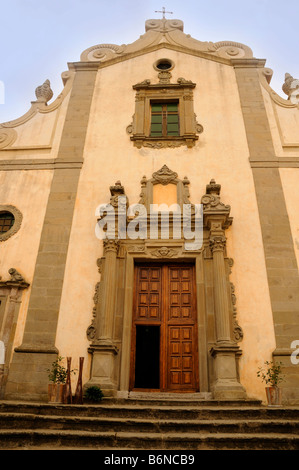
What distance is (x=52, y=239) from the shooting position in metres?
9.67

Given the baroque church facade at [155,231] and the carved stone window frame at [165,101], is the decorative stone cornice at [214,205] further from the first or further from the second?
the carved stone window frame at [165,101]

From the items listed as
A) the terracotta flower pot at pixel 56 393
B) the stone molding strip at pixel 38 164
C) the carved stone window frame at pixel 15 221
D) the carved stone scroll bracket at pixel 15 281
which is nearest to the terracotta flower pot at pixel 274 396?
the terracotta flower pot at pixel 56 393

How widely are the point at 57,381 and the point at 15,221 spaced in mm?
4537

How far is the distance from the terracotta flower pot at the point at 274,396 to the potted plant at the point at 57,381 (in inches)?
152

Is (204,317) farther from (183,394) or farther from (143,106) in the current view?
(143,106)

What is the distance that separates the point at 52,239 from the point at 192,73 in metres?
7.33

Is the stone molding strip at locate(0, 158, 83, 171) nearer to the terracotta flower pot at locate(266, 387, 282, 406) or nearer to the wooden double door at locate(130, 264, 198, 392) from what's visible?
the wooden double door at locate(130, 264, 198, 392)

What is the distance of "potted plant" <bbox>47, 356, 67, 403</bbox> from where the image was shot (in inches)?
273

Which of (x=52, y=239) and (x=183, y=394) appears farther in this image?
(x=52, y=239)

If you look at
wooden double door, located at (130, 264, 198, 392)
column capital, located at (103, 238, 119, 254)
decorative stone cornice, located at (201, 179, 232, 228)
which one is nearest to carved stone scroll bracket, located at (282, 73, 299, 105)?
decorative stone cornice, located at (201, 179, 232, 228)

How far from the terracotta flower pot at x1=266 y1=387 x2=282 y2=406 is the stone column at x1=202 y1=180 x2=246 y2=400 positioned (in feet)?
2.07

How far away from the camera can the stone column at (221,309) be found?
7.58 meters
